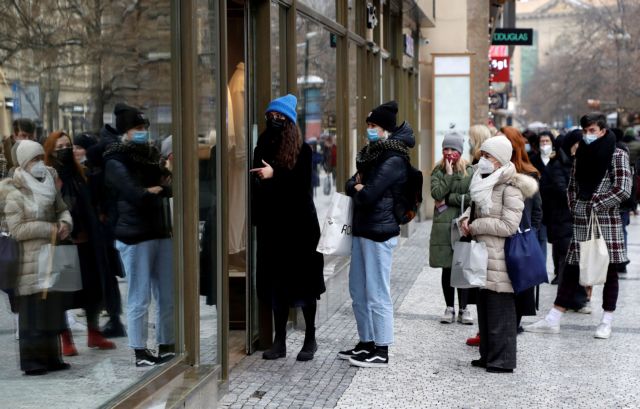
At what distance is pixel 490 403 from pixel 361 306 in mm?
1404

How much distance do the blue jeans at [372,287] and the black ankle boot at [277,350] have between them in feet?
1.83

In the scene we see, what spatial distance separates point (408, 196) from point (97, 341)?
10.7 feet

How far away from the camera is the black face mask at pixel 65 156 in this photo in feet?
14.3

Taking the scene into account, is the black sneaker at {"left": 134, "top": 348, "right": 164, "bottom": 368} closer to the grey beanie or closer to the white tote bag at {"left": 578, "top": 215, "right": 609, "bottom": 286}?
the grey beanie

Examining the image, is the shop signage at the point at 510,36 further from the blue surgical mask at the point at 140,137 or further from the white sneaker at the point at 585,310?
the blue surgical mask at the point at 140,137

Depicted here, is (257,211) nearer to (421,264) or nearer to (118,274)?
(118,274)

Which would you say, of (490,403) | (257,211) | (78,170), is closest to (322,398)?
(490,403)

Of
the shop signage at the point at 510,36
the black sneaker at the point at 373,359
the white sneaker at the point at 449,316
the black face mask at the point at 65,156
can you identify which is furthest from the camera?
the shop signage at the point at 510,36

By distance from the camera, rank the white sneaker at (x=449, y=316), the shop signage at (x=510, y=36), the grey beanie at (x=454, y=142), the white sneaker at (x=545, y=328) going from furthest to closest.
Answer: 1. the shop signage at (x=510, y=36)
2. the white sneaker at (x=449, y=316)
3. the white sneaker at (x=545, y=328)
4. the grey beanie at (x=454, y=142)

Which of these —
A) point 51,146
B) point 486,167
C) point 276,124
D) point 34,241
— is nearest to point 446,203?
point 486,167

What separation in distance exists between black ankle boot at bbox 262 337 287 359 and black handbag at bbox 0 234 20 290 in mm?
3784

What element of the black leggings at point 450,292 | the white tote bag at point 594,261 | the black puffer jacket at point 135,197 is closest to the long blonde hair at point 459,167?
the black leggings at point 450,292

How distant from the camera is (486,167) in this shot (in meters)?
7.38

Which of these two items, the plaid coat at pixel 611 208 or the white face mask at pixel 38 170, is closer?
the white face mask at pixel 38 170
